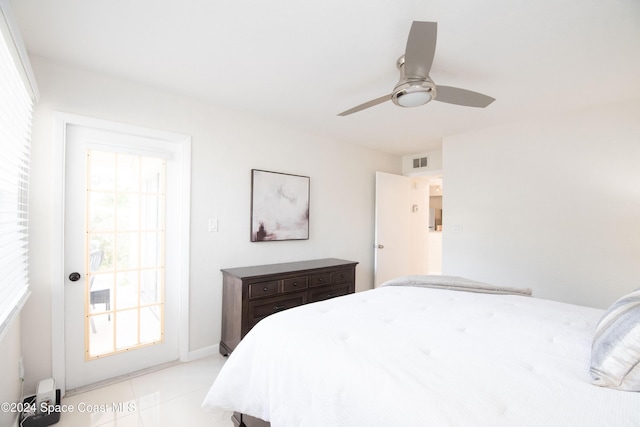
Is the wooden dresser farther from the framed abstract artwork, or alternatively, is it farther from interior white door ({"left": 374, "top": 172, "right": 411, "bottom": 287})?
interior white door ({"left": 374, "top": 172, "right": 411, "bottom": 287})

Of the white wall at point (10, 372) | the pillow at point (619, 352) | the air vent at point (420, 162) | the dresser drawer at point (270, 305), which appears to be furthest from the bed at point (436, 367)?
the air vent at point (420, 162)

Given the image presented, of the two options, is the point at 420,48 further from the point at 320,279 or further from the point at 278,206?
the point at 320,279

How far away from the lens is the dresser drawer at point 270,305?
2465mm

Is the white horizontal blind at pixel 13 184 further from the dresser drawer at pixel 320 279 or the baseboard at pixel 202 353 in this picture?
the dresser drawer at pixel 320 279

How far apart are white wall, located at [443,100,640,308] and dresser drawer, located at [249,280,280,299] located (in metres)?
2.25

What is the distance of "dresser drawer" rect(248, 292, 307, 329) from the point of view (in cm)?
246

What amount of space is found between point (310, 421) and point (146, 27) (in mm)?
2130

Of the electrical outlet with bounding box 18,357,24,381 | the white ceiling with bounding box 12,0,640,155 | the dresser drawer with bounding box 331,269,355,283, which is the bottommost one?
the electrical outlet with bounding box 18,357,24,381

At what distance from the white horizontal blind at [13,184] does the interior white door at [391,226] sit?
3.52 metres

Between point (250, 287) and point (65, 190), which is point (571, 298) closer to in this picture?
point (250, 287)

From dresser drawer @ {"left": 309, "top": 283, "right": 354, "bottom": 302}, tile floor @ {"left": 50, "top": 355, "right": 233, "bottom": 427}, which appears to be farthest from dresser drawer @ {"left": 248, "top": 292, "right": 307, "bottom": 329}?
tile floor @ {"left": 50, "top": 355, "right": 233, "bottom": 427}

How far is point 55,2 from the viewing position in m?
1.43

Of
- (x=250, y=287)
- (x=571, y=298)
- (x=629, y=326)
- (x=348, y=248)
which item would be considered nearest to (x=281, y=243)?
(x=250, y=287)

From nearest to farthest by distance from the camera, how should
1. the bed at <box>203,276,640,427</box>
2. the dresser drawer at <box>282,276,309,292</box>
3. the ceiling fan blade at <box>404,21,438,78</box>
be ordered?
the bed at <box>203,276,640,427</box> → the ceiling fan blade at <box>404,21,438,78</box> → the dresser drawer at <box>282,276,309,292</box>
